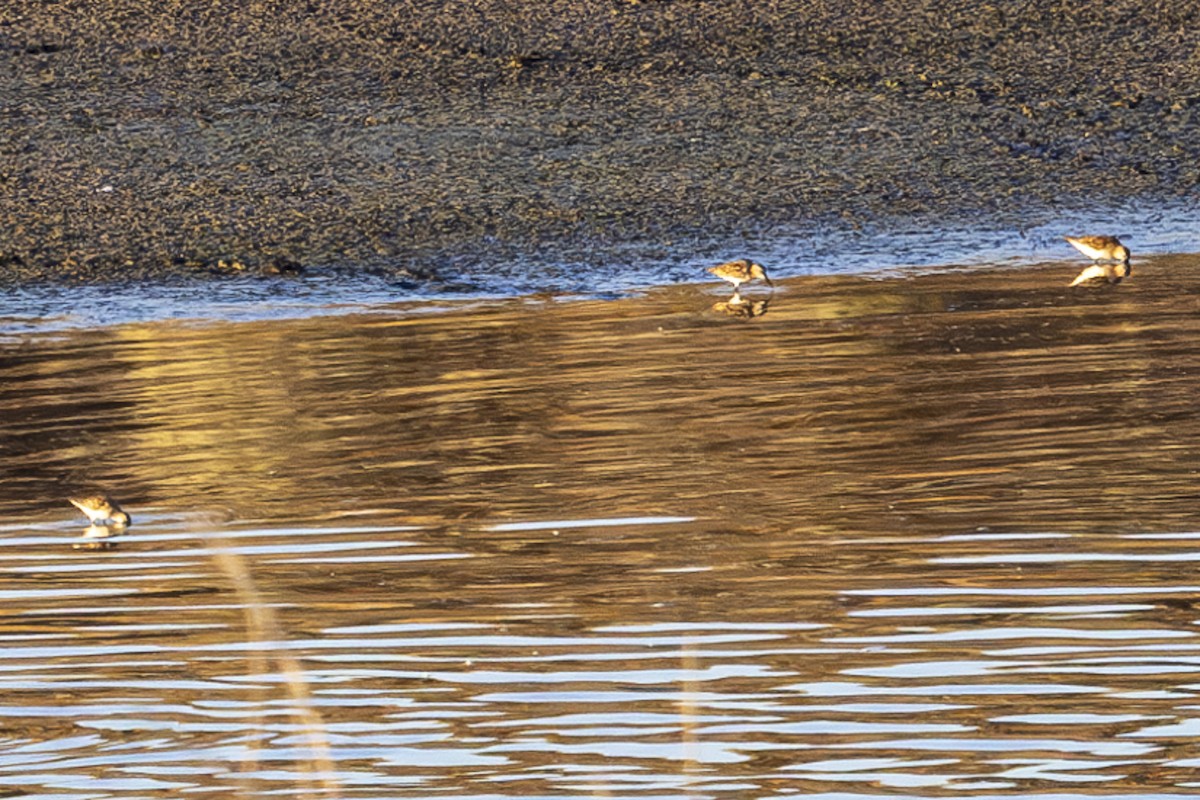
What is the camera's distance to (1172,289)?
32.2 ft

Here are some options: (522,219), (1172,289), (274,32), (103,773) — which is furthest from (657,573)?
(274,32)

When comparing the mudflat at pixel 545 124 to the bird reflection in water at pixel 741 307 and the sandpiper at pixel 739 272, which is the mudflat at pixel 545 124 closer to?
the sandpiper at pixel 739 272

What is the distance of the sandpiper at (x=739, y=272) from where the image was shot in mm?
9977

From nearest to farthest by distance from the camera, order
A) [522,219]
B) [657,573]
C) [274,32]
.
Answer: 1. [657,573]
2. [522,219]
3. [274,32]

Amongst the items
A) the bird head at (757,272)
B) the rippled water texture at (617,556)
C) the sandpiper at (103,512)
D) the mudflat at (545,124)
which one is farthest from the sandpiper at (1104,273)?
the sandpiper at (103,512)

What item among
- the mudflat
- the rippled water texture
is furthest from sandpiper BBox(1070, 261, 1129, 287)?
the mudflat

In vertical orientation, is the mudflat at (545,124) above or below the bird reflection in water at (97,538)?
above

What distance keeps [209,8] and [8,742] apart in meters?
9.30

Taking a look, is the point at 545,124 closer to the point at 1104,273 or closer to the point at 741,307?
the point at 741,307

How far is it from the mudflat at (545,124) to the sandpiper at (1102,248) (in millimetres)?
1033

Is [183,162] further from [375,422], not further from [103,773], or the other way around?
[103,773]

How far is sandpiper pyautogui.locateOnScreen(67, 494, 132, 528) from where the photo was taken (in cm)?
667

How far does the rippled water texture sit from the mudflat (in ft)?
5.08

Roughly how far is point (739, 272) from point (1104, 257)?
155cm
